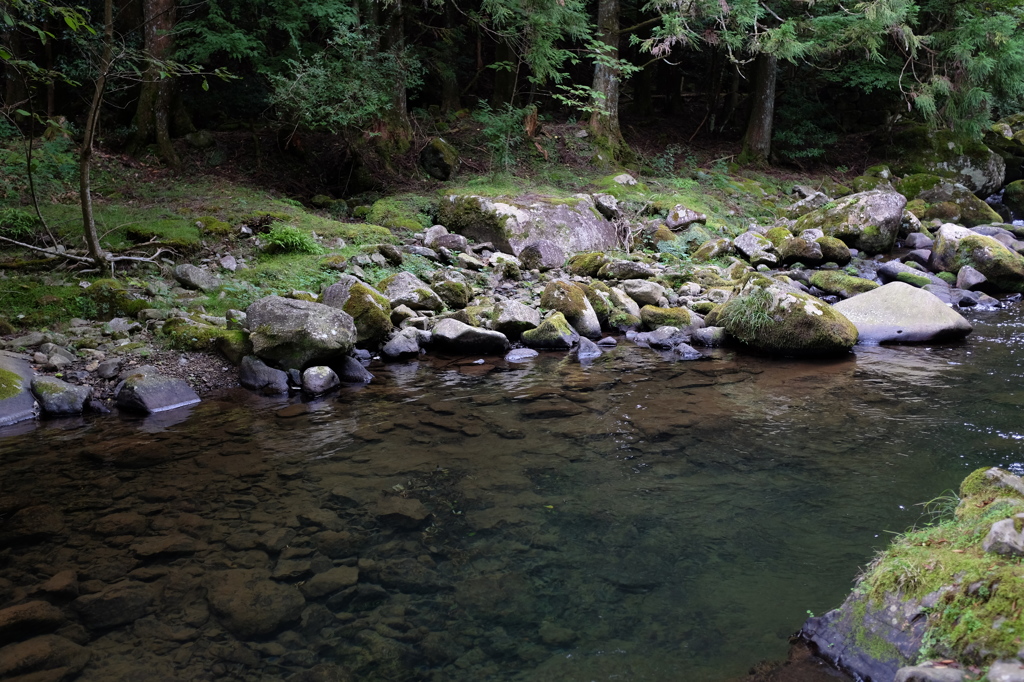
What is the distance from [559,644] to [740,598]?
0.95 metres

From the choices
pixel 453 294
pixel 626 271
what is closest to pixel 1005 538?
pixel 453 294

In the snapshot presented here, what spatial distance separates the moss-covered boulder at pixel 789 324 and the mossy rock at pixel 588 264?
304 cm

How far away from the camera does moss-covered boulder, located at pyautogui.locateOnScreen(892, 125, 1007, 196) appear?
17.8 metres

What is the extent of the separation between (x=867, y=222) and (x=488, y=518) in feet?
39.1

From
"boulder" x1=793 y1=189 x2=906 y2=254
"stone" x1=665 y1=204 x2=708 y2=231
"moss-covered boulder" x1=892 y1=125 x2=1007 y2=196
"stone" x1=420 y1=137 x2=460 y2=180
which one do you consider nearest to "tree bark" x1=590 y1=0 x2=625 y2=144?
"stone" x1=665 y1=204 x2=708 y2=231

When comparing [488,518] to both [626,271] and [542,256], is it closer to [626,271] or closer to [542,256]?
[626,271]

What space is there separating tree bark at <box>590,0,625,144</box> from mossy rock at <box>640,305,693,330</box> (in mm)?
6767

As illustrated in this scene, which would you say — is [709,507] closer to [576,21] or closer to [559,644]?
[559,644]

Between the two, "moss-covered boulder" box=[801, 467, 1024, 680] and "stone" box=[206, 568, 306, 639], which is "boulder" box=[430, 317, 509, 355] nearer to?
"stone" box=[206, 568, 306, 639]

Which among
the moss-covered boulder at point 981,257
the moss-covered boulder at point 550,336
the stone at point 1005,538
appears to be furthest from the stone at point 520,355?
the moss-covered boulder at point 981,257

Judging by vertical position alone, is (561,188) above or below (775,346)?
above

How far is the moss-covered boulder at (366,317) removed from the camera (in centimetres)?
775

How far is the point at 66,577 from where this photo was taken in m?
3.31

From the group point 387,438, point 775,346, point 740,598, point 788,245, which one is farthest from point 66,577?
point 788,245
